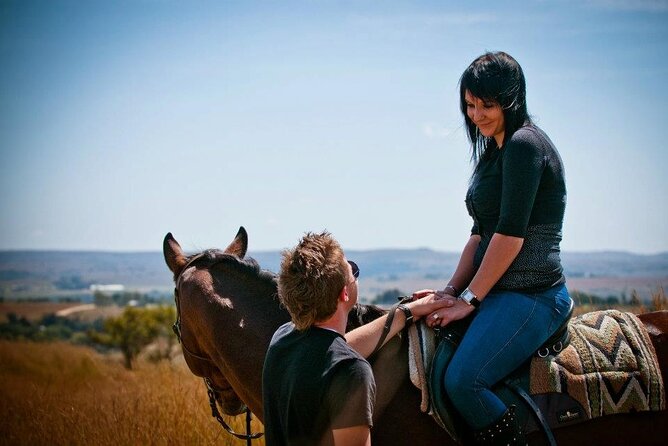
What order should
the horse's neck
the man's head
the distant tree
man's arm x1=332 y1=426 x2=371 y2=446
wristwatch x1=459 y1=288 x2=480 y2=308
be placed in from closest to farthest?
1. man's arm x1=332 y1=426 x2=371 y2=446
2. the man's head
3. wristwatch x1=459 y1=288 x2=480 y2=308
4. the horse's neck
5. the distant tree

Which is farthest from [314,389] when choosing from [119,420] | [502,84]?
[119,420]

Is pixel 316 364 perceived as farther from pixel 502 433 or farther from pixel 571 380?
pixel 571 380

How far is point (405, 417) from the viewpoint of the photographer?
4164mm

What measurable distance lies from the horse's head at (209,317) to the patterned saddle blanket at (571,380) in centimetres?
137

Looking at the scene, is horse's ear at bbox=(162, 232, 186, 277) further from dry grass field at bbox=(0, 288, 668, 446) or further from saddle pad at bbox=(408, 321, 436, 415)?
dry grass field at bbox=(0, 288, 668, 446)

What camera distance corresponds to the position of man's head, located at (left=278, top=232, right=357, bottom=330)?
3.39m

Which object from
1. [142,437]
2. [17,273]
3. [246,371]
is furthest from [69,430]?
[17,273]

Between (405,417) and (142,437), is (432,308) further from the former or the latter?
(142,437)

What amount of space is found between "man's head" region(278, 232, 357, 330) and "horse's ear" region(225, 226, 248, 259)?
203 cm

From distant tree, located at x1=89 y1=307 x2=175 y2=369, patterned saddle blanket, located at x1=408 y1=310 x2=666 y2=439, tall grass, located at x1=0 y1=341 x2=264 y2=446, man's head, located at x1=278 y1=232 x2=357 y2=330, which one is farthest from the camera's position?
distant tree, located at x1=89 y1=307 x2=175 y2=369

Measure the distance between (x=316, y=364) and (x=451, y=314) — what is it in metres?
1.22

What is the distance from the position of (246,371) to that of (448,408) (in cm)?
145

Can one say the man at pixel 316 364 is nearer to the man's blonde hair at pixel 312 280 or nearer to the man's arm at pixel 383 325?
the man's blonde hair at pixel 312 280

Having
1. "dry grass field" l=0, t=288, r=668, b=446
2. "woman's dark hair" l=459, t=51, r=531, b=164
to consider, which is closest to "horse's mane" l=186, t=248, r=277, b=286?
"woman's dark hair" l=459, t=51, r=531, b=164
